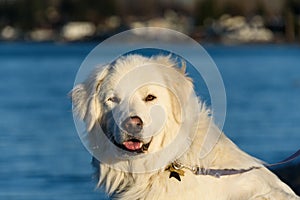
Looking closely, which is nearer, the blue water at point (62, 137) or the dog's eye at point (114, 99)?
the dog's eye at point (114, 99)

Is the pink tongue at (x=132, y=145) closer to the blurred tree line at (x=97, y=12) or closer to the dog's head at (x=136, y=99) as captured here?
the dog's head at (x=136, y=99)

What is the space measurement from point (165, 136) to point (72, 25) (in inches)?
6485

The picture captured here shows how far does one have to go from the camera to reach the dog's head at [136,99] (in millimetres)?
8141

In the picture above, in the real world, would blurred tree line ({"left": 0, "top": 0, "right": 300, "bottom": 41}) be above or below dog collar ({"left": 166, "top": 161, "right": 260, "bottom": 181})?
above

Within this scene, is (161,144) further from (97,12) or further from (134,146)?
(97,12)

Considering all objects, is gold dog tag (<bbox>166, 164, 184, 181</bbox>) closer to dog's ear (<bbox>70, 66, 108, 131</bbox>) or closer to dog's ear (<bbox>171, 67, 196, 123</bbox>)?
dog's ear (<bbox>171, 67, 196, 123</bbox>)

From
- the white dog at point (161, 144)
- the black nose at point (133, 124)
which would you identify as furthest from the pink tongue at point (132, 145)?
the black nose at point (133, 124)

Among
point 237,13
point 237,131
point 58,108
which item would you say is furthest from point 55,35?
point 237,131

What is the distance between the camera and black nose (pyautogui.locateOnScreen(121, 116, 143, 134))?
7949mm

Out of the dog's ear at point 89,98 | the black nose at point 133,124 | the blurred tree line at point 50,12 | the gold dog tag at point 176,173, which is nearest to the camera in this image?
the black nose at point 133,124

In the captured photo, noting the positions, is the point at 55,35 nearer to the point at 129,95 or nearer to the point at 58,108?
the point at 58,108

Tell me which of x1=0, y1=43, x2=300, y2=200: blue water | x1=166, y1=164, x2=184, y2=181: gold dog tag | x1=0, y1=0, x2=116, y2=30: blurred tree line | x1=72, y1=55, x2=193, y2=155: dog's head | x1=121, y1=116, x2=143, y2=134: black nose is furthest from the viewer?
x1=0, y1=0, x2=116, y2=30: blurred tree line

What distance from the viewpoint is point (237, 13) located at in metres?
166

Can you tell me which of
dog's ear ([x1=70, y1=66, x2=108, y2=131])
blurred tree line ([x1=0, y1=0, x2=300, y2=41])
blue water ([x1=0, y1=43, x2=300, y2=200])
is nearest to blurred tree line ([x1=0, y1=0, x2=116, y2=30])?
blurred tree line ([x1=0, y1=0, x2=300, y2=41])
